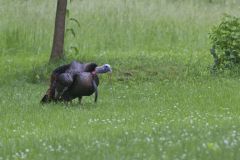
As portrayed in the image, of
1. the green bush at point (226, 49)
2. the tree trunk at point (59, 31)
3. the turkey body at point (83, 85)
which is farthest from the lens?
the tree trunk at point (59, 31)

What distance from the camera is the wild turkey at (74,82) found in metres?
12.7

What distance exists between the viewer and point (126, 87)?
1591cm

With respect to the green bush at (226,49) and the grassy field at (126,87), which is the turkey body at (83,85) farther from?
the green bush at (226,49)

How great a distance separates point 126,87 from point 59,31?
12.4 ft

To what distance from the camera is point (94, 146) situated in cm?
841

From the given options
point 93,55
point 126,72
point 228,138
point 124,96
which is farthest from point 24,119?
point 93,55

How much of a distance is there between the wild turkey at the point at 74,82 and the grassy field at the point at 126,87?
0.96ft

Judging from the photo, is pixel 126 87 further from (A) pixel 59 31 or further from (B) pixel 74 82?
(A) pixel 59 31

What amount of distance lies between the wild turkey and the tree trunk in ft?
18.6

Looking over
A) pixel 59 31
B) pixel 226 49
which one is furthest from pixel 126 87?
pixel 59 31

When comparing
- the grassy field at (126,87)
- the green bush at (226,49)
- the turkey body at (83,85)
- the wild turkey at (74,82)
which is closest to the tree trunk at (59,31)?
the grassy field at (126,87)

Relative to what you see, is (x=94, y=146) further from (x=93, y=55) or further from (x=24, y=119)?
(x=93, y=55)

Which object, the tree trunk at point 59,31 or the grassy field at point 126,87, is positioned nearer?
the grassy field at point 126,87

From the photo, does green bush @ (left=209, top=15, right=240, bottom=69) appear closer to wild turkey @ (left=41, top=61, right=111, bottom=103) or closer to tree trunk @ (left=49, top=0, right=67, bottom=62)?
tree trunk @ (left=49, top=0, right=67, bottom=62)
